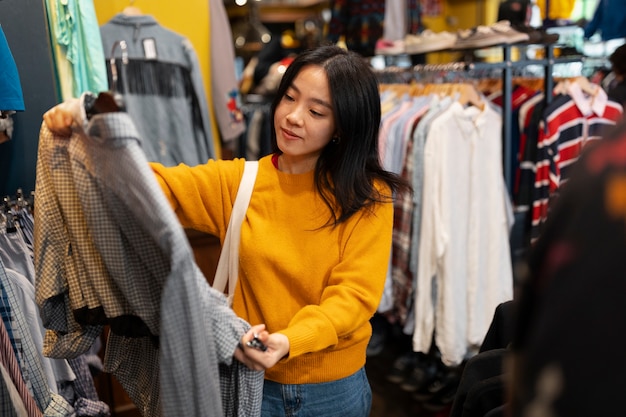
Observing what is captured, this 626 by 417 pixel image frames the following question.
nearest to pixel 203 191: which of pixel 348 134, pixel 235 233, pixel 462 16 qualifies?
pixel 235 233

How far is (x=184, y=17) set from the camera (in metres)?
2.74

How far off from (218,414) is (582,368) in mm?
591

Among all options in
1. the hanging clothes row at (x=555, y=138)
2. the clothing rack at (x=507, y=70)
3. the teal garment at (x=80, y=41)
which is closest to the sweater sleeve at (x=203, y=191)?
the teal garment at (x=80, y=41)

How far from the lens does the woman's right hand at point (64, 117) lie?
0.95 meters

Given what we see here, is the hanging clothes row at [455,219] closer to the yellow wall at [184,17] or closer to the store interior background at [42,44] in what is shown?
the store interior background at [42,44]

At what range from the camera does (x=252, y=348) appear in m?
0.99

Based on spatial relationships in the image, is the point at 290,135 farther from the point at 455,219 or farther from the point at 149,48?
the point at 149,48

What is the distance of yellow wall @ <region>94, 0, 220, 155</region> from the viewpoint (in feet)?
8.50

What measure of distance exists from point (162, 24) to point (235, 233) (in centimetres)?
173

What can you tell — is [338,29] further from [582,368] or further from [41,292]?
[582,368]

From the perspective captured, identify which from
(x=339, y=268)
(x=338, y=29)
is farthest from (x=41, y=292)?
(x=338, y=29)

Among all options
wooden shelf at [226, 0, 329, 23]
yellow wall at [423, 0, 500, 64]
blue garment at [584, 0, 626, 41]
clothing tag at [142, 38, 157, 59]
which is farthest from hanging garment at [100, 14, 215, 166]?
wooden shelf at [226, 0, 329, 23]

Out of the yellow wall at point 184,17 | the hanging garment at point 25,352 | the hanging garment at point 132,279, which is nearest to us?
the hanging garment at point 132,279

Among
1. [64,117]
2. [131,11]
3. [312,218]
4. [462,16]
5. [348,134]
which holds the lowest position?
[312,218]
